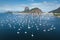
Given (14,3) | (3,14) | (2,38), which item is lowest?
(2,38)

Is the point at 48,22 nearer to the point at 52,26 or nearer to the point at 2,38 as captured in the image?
the point at 52,26

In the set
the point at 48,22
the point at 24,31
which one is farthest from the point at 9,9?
the point at 48,22

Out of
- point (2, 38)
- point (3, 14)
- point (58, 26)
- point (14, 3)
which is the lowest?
point (2, 38)

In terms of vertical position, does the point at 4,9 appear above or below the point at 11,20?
above

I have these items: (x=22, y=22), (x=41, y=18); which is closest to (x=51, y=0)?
(x=41, y=18)

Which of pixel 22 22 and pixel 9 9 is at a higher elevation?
pixel 9 9

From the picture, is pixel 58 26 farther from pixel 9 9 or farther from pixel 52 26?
pixel 9 9
